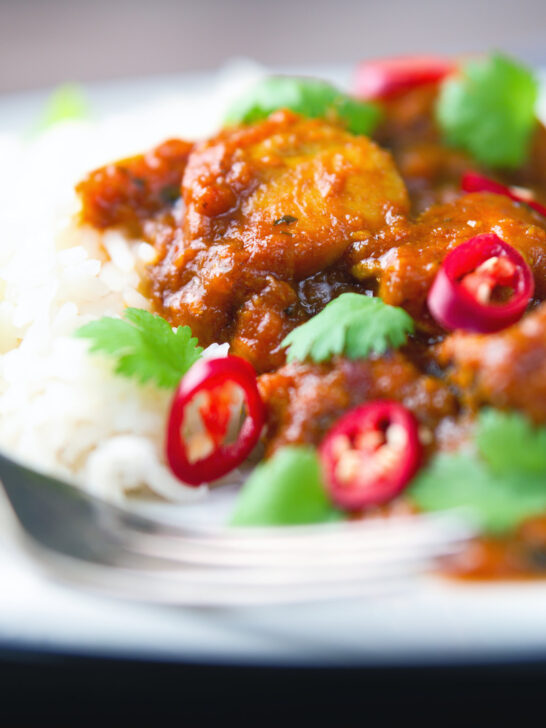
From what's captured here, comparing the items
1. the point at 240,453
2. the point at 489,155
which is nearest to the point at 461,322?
the point at 240,453

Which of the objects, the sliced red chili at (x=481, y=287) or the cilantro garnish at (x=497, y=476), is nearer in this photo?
the cilantro garnish at (x=497, y=476)

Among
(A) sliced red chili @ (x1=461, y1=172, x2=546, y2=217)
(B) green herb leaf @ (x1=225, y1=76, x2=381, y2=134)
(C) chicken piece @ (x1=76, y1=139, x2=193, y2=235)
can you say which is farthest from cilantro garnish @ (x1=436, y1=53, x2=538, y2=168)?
(C) chicken piece @ (x1=76, y1=139, x2=193, y2=235)

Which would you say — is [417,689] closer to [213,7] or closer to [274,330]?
[274,330]

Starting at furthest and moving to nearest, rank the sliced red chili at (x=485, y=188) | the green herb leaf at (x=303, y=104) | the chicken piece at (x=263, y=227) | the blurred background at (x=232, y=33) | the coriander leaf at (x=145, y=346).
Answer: the blurred background at (x=232, y=33), the green herb leaf at (x=303, y=104), the sliced red chili at (x=485, y=188), the chicken piece at (x=263, y=227), the coriander leaf at (x=145, y=346)

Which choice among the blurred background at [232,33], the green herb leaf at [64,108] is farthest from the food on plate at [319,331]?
the blurred background at [232,33]

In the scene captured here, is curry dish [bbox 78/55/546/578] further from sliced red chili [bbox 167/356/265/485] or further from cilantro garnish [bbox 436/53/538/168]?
cilantro garnish [bbox 436/53/538/168]

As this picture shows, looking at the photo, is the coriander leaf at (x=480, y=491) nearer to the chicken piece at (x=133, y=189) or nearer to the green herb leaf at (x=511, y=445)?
the green herb leaf at (x=511, y=445)

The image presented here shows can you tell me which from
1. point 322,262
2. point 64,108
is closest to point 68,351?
point 322,262
